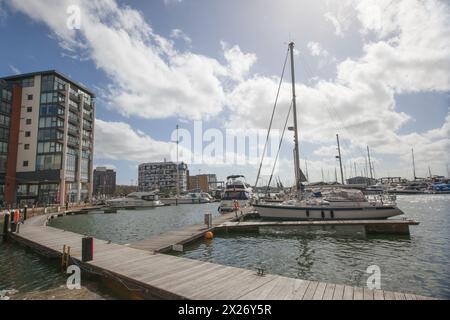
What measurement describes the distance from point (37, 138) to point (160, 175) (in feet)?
394

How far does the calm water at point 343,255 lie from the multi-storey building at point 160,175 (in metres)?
154

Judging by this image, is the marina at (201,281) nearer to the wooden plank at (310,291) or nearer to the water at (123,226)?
the wooden plank at (310,291)

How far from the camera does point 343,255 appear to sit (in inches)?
569

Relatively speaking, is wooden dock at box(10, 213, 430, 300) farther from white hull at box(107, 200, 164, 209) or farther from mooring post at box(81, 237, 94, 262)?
white hull at box(107, 200, 164, 209)

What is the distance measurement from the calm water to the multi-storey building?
15354 centimetres

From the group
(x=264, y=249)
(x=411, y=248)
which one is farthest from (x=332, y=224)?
(x=264, y=249)

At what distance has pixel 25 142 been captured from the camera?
54594 millimetres

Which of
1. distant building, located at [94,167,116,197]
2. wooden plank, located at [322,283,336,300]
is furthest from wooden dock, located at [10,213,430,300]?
distant building, located at [94,167,116,197]

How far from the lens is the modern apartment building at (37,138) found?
5316 centimetres

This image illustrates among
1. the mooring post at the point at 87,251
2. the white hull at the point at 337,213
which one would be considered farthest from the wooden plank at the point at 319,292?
the white hull at the point at 337,213

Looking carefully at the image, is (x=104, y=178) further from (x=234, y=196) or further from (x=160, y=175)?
(x=234, y=196)

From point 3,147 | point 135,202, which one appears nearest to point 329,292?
point 135,202

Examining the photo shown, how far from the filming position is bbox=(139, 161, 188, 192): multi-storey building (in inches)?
6727
